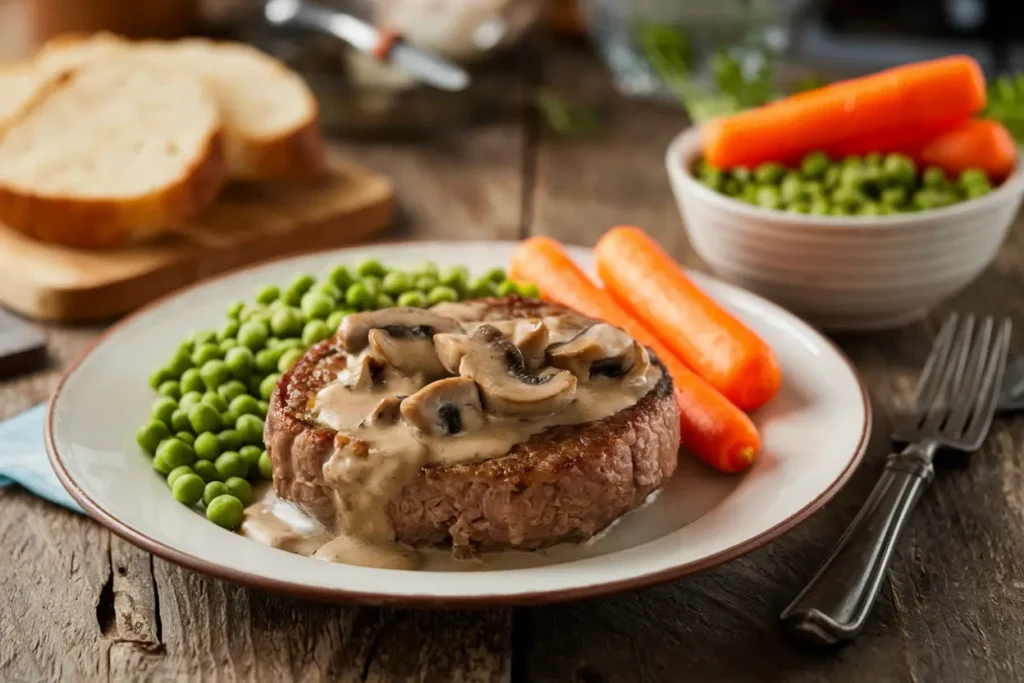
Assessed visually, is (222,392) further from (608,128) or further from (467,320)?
(608,128)

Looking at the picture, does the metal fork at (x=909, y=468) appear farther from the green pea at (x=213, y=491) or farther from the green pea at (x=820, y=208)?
the green pea at (x=213, y=491)

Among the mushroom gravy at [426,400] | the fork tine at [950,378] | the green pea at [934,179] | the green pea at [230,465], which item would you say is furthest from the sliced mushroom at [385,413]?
the green pea at [934,179]

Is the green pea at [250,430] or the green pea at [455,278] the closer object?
the green pea at [250,430]

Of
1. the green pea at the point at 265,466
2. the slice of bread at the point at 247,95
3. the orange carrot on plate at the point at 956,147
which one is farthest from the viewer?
the slice of bread at the point at 247,95

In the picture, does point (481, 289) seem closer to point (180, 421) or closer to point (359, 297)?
point (359, 297)

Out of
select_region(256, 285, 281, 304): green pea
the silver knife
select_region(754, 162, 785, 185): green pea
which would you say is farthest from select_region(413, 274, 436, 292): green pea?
the silver knife

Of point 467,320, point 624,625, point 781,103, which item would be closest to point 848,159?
point 781,103
